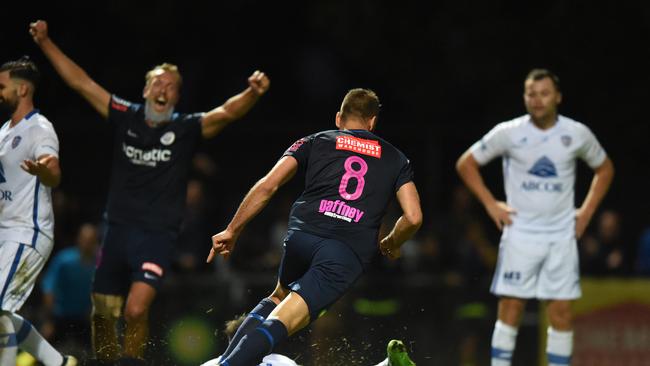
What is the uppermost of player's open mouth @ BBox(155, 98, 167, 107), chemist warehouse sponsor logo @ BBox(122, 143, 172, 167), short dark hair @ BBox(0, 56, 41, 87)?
short dark hair @ BBox(0, 56, 41, 87)

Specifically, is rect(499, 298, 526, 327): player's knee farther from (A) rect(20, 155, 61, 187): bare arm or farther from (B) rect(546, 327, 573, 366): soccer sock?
(A) rect(20, 155, 61, 187): bare arm

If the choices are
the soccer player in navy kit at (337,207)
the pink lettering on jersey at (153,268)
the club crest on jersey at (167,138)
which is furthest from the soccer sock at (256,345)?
the club crest on jersey at (167,138)

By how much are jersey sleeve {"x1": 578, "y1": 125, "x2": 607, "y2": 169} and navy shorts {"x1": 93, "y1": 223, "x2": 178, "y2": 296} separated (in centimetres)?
317

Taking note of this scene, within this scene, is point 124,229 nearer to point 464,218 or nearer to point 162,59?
point 464,218

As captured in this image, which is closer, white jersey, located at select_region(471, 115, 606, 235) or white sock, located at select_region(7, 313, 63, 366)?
white sock, located at select_region(7, 313, 63, 366)

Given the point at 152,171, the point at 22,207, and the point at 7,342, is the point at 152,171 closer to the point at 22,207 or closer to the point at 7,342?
the point at 22,207

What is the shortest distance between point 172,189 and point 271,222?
183 inches

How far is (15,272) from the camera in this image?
27.6 feet

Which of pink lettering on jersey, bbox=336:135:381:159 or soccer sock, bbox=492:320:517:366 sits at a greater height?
pink lettering on jersey, bbox=336:135:381:159

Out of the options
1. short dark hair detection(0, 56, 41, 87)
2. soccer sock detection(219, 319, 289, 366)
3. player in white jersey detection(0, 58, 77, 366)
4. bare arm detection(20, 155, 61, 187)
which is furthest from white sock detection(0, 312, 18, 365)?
soccer sock detection(219, 319, 289, 366)

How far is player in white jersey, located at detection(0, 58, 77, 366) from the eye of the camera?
8.41 meters

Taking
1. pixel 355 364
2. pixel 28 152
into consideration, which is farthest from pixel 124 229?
pixel 355 364

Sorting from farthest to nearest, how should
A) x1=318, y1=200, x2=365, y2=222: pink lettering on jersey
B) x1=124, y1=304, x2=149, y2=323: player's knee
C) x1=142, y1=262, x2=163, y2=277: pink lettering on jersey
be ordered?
x1=142, y1=262, x2=163, y2=277: pink lettering on jersey, x1=124, y1=304, x2=149, y2=323: player's knee, x1=318, y1=200, x2=365, y2=222: pink lettering on jersey

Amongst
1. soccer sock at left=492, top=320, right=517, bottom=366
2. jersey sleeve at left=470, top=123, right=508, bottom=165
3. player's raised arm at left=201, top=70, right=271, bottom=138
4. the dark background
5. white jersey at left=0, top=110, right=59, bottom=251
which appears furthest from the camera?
the dark background
